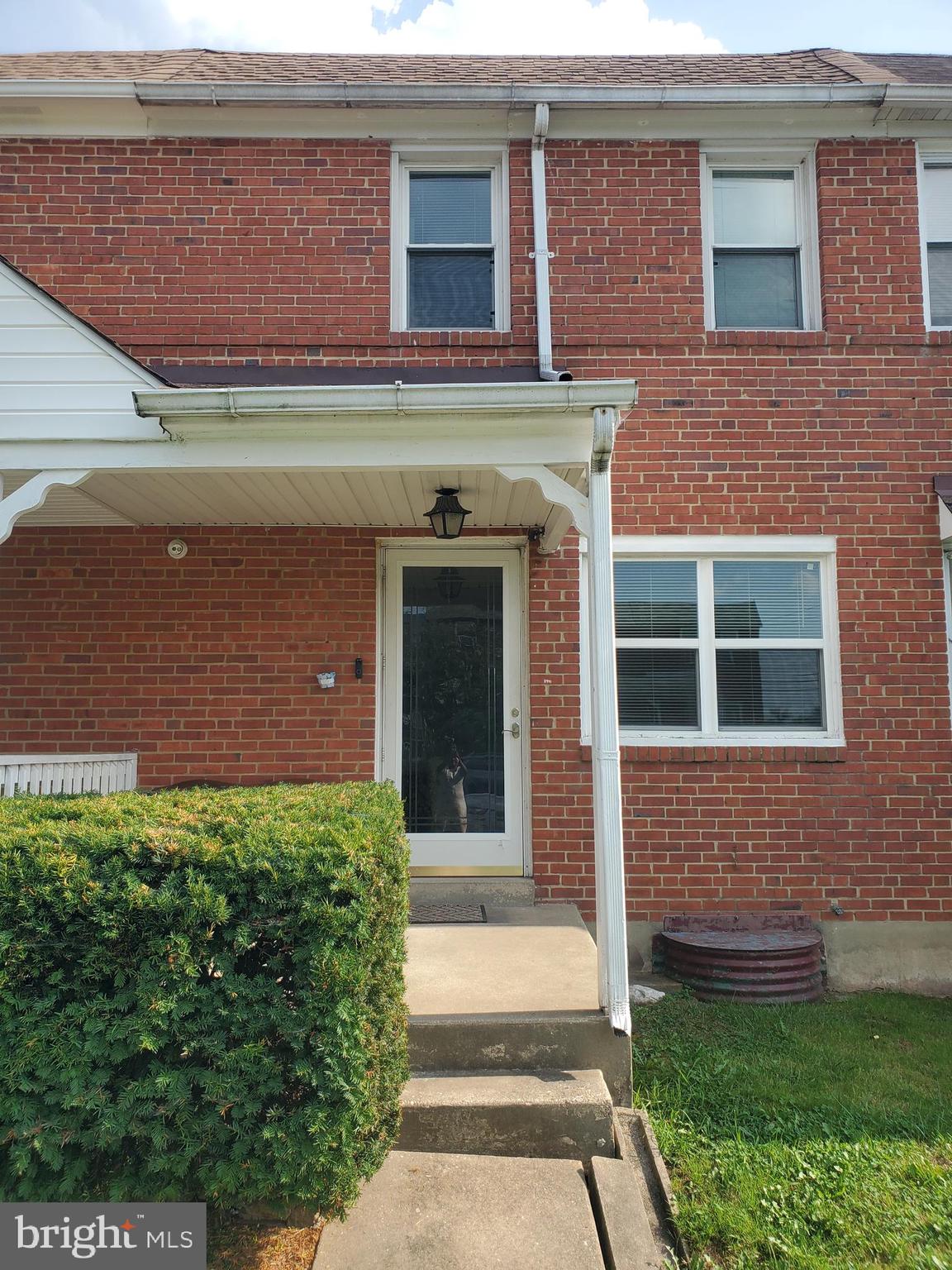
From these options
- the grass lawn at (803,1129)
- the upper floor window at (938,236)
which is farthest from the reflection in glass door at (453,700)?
the upper floor window at (938,236)

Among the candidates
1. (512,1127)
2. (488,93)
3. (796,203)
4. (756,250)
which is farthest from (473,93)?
(512,1127)

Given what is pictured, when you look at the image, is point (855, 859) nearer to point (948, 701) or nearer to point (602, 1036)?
point (948, 701)

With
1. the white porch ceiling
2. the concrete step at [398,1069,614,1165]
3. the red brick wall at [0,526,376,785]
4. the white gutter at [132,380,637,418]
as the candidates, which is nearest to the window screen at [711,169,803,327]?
the white porch ceiling

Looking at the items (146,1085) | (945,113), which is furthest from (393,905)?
(945,113)

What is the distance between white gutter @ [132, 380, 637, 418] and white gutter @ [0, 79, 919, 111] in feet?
11.4

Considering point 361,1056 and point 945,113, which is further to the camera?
point 945,113

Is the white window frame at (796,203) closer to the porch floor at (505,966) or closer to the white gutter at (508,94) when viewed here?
the white gutter at (508,94)

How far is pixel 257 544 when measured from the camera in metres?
6.09

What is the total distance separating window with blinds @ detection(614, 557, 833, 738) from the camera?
6.06 m

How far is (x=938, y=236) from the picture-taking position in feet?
21.1

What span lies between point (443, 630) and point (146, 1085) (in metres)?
4.05

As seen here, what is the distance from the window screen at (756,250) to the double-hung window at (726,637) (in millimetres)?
1898

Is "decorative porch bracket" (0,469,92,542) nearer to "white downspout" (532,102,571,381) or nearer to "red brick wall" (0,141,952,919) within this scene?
"red brick wall" (0,141,952,919)

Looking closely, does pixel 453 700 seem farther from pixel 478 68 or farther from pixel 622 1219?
pixel 478 68
